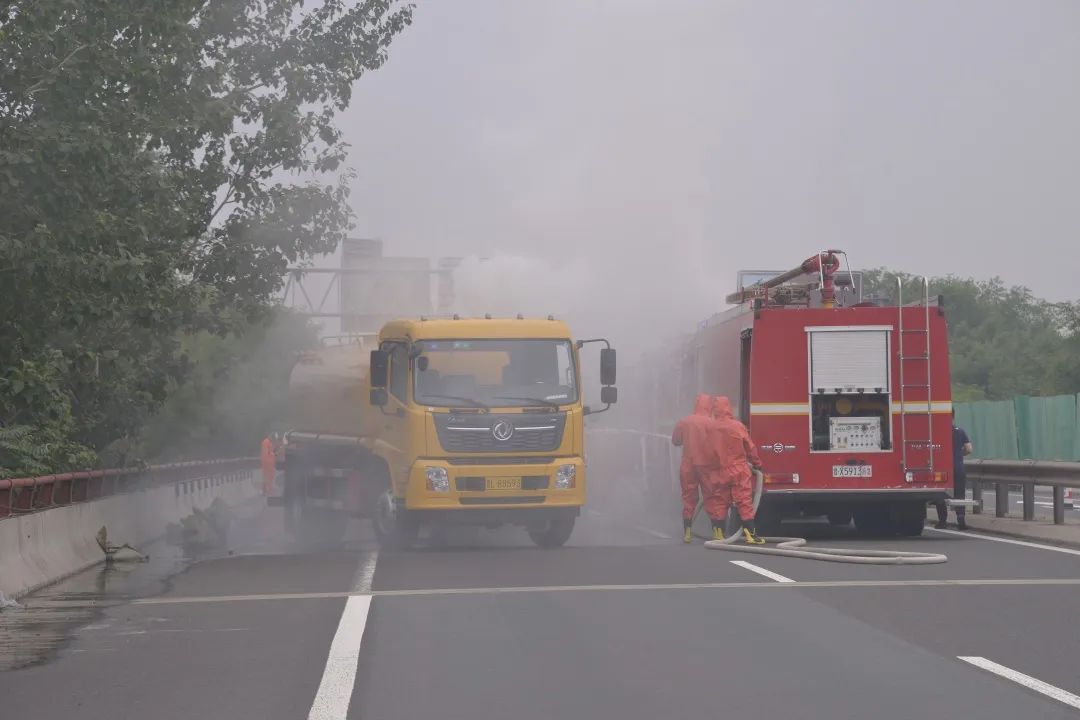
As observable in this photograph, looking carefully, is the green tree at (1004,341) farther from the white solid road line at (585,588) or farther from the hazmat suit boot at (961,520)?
the white solid road line at (585,588)

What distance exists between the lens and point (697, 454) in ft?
62.4

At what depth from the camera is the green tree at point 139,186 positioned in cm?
1505

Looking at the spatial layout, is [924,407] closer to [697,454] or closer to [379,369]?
[697,454]

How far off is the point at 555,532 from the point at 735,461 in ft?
8.35

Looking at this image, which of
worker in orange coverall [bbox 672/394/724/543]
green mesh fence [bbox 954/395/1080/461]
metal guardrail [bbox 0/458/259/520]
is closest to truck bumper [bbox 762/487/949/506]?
worker in orange coverall [bbox 672/394/724/543]

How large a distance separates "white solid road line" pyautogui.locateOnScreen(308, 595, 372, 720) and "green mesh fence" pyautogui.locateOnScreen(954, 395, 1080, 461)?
2649 cm

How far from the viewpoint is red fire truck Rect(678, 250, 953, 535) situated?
62.5 feet

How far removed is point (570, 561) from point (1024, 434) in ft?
81.9

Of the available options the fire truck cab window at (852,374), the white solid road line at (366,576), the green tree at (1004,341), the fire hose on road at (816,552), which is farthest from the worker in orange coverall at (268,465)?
the green tree at (1004,341)

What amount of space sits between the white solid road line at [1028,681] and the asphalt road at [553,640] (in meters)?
0.06

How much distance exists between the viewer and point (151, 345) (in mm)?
23141

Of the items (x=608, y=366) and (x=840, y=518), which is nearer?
(x=608, y=366)

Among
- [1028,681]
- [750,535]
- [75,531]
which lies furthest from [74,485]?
[1028,681]

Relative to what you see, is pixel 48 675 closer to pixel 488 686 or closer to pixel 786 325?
pixel 488 686
